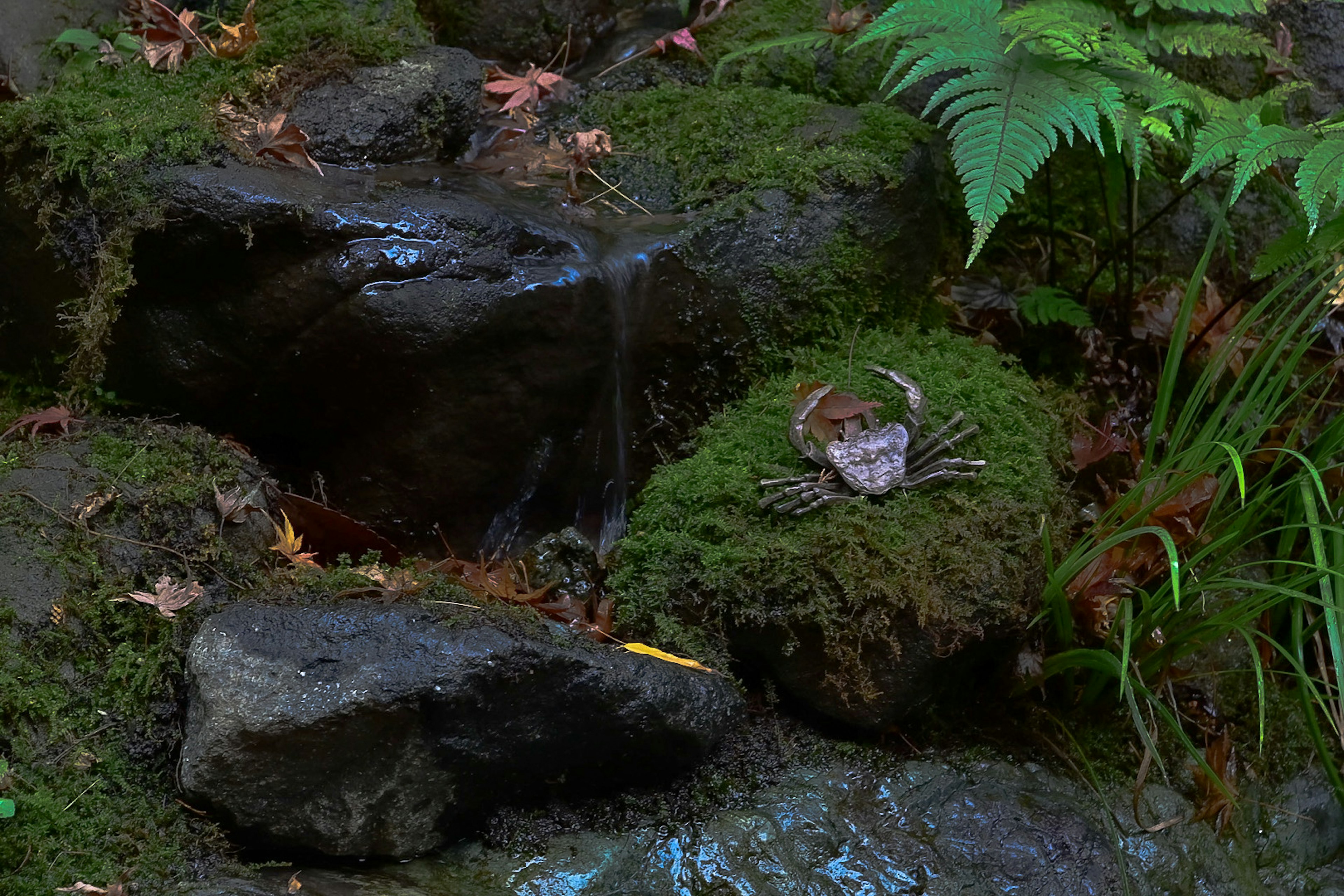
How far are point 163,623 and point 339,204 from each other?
128cm

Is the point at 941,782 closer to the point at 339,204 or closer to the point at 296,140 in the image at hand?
the point at 339,204

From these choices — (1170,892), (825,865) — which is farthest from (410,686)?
(1170,892)

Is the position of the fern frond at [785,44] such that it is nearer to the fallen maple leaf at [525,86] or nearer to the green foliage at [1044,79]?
the green foliage at [1044,79]

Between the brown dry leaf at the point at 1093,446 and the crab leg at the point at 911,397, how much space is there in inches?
25.6

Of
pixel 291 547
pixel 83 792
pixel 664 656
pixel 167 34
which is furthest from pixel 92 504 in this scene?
pixel 167 34

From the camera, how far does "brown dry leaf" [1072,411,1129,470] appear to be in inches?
132

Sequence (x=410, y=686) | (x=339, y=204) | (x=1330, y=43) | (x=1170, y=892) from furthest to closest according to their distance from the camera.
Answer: (x=1330, y=43) → (x=339, y=204) → (x=1170, y=892) → (x=410, y=686)

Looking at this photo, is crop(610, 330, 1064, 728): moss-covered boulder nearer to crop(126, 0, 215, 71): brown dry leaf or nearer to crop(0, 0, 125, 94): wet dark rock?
crop(126, 0, 215, 71): brown dry leaf

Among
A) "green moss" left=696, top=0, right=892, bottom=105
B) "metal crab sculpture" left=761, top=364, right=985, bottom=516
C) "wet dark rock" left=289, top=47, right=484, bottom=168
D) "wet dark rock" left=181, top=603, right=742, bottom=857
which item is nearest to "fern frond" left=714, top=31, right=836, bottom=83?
"green moss" left=696, top=0, right=892, bottom=105

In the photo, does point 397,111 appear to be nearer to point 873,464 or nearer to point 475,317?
point 475,317

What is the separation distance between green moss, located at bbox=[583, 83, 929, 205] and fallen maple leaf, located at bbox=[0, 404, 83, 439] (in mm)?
2105

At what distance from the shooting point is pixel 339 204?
2.94m

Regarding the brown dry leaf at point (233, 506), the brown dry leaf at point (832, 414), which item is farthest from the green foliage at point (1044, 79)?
the brown dry leaf at point (233, 506)

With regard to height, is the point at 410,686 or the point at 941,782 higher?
the point at 410,686
